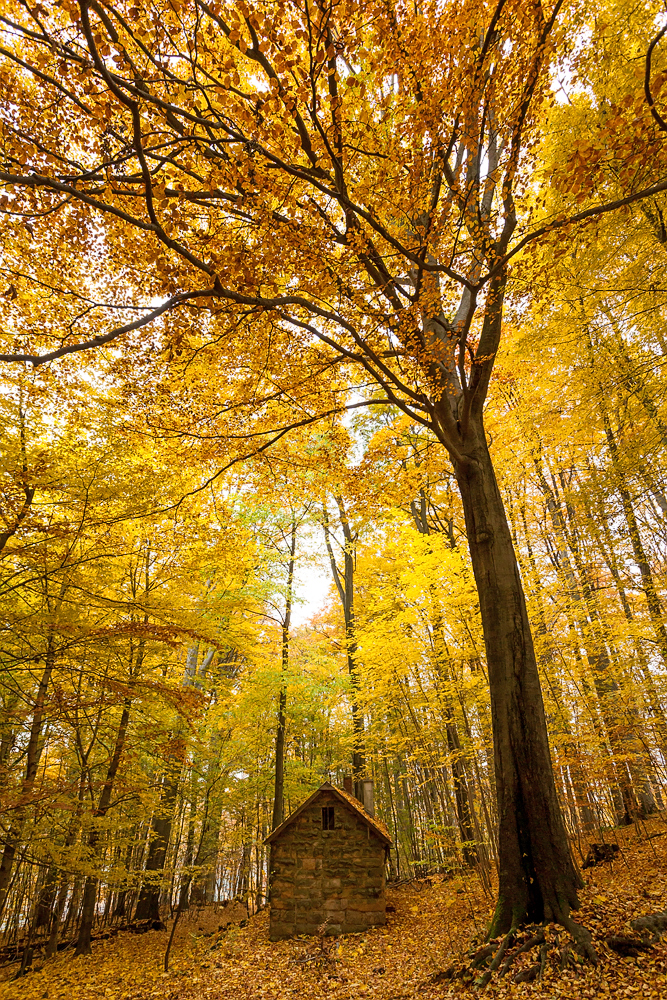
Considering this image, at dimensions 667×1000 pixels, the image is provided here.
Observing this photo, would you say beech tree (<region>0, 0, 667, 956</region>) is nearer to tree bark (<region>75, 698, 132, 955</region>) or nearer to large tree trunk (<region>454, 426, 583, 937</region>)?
large tree trunk (<region>454, 426, 583, 937</region>)

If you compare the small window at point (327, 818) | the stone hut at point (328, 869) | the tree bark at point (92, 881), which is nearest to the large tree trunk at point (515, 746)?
the stone hut at point (328, 869)

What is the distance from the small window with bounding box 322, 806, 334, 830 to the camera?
381 inches

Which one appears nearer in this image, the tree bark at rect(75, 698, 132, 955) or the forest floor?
the forest floor

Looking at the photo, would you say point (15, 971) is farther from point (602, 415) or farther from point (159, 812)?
point (602, 415)

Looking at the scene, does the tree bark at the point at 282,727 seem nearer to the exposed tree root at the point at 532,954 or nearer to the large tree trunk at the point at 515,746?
the large tree trunk at the point at 515,746

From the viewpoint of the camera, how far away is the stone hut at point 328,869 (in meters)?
9.09

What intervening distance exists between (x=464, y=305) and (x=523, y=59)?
2.70m

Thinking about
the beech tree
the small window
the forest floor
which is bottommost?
the forest floor

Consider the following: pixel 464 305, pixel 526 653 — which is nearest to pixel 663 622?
pixel 526 653

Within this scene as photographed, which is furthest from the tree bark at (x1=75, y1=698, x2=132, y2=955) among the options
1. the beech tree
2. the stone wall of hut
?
the beech tree

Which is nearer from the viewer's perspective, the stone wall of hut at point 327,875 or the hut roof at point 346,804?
the stone wall of hut at point 327,875

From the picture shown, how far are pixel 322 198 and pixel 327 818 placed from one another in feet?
35.3

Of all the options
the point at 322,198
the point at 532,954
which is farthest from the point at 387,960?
the point at 322,198

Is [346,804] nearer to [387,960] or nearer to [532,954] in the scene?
[387,960]
